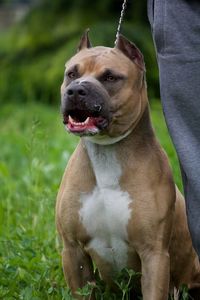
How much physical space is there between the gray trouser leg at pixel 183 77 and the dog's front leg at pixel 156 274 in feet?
1.11

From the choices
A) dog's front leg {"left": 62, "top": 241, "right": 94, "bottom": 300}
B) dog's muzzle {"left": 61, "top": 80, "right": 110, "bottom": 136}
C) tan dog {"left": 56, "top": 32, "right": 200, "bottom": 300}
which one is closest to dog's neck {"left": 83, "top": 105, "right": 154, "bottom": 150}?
tan dog {"left": 56, "top": 32, "right": 200, "bottom": 300}

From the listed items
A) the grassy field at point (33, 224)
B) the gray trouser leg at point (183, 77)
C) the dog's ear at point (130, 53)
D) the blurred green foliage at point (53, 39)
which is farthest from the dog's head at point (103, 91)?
the blurred green foliage at point (53, 39)

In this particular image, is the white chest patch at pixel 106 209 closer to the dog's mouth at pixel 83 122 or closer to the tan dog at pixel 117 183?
the tan dog at pixel 117 183

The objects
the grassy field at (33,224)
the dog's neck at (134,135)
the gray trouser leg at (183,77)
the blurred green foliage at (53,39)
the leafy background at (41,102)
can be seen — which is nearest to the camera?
the gray trouser leg at (183,77)

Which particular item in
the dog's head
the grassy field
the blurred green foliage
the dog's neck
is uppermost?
the dog's head

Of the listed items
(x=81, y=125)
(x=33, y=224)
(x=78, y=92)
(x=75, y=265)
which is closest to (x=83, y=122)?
(x=81, y=125)

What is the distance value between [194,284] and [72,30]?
23.8 feet

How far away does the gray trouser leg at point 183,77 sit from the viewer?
376cm

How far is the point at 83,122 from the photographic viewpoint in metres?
4.08

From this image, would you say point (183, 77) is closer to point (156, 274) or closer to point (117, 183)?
point (117, 183)

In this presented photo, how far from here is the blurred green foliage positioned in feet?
35.9

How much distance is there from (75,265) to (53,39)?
298 inches

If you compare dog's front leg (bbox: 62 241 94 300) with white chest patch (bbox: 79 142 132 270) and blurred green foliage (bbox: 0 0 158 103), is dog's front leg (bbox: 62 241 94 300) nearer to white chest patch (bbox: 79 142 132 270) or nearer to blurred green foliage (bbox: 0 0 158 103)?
white chest patch (bbox: 79 142 132 270)

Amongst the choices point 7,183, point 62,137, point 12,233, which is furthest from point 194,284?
point 62,137
